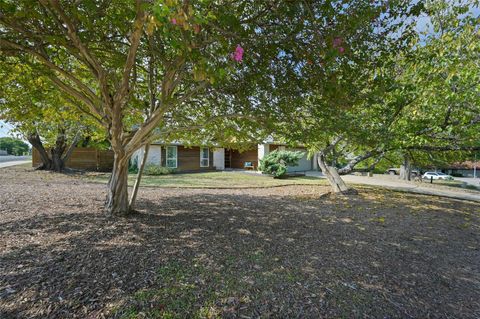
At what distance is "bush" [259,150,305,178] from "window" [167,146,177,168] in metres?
7.54

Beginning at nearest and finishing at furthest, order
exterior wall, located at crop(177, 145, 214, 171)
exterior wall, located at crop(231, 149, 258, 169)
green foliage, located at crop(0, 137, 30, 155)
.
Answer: exterior wall, located at crop(177, 145, 214, 171), exterior wall, located at crop(231, 149, 258, 169), green foliage, located at crop(0, 137, 30, 155)

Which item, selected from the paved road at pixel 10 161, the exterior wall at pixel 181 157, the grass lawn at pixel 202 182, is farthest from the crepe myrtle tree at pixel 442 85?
the paved road at pixel 10 161

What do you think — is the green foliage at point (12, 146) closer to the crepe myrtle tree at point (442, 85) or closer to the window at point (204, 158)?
the window at point (204, 158)

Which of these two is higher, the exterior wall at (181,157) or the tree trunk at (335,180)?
the exterior wall at (181,157)

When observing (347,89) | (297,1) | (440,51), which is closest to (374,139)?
(440,51)

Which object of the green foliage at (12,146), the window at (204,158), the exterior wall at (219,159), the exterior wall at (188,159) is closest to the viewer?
the exterior wall at (188,159)

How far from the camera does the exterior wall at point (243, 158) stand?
2428 cm

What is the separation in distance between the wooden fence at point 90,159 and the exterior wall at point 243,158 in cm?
1137

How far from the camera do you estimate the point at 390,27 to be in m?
4.02

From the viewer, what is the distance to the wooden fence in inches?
731

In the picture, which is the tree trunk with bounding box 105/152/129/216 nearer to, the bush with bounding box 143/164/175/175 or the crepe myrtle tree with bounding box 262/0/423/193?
the crepe myrtle tree with bounding box 262/0/423/193

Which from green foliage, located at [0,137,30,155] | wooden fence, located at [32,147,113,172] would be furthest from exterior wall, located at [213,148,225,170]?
green foliage, located at [0,137,30,155]

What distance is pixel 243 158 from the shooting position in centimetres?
2517

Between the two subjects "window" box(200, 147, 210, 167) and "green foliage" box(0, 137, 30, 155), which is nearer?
"window" box(200, 147, 210, 167)
